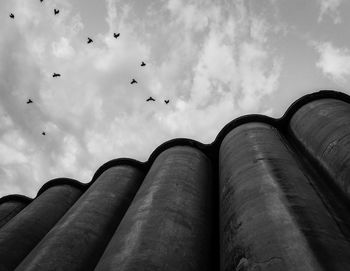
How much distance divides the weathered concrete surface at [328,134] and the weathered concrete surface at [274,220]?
2.11 feet

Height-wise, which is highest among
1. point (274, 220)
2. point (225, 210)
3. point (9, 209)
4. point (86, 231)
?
point (9, 209)

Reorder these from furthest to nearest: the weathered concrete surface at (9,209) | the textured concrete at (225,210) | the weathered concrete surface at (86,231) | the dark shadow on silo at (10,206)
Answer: the dark shadow on silo at (10,206), the weathered concrete surface at (9,209), the weathered concrete surface at (86,231), the textured concrete at (225,210)

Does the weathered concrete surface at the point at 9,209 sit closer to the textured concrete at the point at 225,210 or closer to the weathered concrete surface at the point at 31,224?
the weathered concrete surface at the point at 31,224

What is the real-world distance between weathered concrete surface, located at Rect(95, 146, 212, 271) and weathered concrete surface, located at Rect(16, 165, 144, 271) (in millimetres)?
1329

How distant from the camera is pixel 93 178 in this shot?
1373 centimetres

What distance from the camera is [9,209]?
13398mm

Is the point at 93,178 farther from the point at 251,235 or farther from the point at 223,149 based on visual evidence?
the point at 251,235

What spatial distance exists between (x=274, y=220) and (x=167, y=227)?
214 centimetres

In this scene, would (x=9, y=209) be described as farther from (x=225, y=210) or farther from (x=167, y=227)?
(x=225, y=210)

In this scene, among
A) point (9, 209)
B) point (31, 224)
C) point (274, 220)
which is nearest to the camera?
point (274, 220)

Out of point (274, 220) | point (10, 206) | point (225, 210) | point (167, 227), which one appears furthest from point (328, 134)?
point (10, 206)

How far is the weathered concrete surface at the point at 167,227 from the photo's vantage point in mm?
5730

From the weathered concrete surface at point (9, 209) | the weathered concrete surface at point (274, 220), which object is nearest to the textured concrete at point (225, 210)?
the weathered concrete surface at point (274, 220)

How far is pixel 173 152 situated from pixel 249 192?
16.0ft
